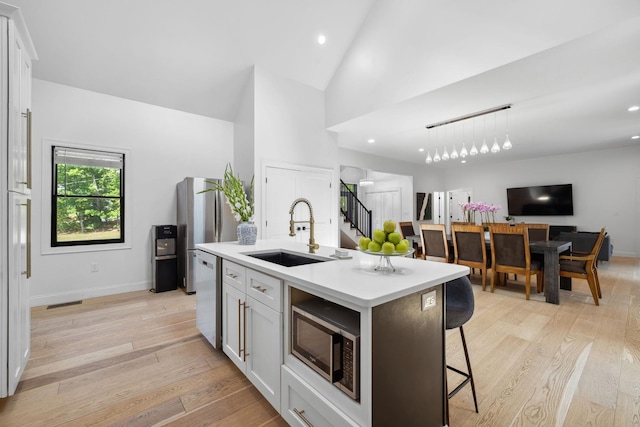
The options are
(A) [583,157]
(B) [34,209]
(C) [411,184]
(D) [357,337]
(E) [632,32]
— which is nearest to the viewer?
(D) [357,337]

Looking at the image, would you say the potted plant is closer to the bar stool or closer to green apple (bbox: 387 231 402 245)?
green apple (bbox: 387 231 402 245)

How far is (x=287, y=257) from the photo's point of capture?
2396 mm

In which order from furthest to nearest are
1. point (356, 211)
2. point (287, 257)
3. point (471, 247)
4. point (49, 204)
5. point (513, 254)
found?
1. point (356, 211)
2. point (471, 247)
3. point (513, 254)
4. point (49, 204)
5. point (287, 257)

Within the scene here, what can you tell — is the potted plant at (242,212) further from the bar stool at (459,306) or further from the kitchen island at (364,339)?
the bar stool at (459,306)

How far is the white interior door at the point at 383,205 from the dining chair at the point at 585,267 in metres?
5.31

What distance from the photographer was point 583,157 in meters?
7.25

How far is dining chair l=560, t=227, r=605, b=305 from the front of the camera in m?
3.42

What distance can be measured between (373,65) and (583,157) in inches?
266

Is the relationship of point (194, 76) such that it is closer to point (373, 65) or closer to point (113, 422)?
point (373, 65)

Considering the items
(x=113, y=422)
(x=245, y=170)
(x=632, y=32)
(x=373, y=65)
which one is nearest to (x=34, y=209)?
(x=245, y=170)

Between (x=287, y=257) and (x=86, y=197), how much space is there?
333cm

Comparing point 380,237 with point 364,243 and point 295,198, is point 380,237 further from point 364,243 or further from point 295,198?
point 295,198

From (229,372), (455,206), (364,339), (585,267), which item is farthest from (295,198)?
(455,206)

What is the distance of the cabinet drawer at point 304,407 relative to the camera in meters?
1.21
